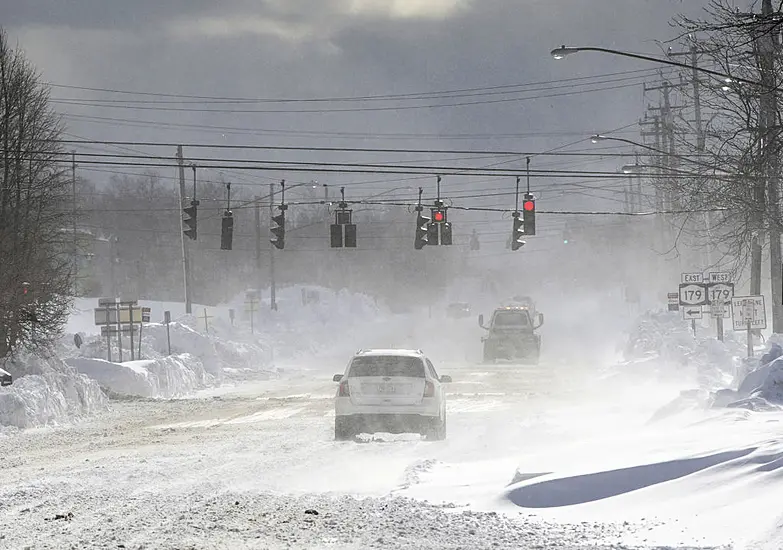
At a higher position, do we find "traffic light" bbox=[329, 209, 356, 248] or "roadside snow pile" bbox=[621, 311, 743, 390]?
"traffic light" bbox=[329, 209, 356, 248]

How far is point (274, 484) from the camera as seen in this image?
13.0 metres

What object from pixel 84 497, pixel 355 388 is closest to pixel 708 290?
pixel 355 388

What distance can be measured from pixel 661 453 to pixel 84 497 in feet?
21.2

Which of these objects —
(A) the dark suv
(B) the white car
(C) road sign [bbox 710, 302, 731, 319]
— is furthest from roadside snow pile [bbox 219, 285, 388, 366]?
(B) the white car

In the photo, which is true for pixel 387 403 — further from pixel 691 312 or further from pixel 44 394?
pixel 691 312

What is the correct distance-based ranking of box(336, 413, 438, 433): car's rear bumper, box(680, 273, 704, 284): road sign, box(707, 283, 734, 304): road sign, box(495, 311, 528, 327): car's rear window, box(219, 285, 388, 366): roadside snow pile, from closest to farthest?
1. box(336, 413, 438, 433): car's rear bumper
2. box(707, 283, 734, 304): road sign
3. box(680, 273, 704, 284): road sign
4. box(495, 311, 528, 327): car's rear window
5. box(219, 285, 388, 366): roadside snow pile

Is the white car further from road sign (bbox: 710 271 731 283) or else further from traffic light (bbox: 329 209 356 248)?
traffic light (bbox: 329 209 356 248)

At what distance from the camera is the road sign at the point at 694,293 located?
103 ft

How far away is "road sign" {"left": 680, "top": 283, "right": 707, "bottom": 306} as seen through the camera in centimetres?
3147

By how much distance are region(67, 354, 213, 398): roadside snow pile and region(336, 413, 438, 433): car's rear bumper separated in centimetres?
1518

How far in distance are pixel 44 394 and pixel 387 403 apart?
9.77m

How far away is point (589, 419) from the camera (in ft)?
74.6

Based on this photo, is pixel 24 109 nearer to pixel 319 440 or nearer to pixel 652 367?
pixel 319 440

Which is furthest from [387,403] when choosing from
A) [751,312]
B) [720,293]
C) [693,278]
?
[693,278]
